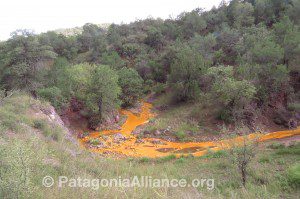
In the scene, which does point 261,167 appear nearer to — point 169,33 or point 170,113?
point 170,113

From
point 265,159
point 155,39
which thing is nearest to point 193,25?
point 155,39

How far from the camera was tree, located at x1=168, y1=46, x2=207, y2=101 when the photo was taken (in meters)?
37.6

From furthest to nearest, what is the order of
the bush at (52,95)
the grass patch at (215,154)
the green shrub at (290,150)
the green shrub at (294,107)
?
the green shrub at (294,107) < the bush at (52,95) < the grass patch at (215,154) < the green shrub at (290,150)

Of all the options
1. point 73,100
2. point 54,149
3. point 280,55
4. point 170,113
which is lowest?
point 170,113

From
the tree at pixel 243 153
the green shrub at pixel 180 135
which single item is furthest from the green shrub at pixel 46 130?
the green shrub at pixel 180 135

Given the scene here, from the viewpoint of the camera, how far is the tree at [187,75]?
37.6 meters

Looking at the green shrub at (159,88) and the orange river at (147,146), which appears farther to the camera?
the green shrub at (159,88)

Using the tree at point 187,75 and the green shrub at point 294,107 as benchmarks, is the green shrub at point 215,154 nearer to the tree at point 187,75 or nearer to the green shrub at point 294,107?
the green shrub at point 294,107

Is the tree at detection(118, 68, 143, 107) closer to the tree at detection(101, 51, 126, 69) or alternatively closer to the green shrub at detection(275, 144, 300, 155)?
the tree at detection(101, 51, 126, 69)

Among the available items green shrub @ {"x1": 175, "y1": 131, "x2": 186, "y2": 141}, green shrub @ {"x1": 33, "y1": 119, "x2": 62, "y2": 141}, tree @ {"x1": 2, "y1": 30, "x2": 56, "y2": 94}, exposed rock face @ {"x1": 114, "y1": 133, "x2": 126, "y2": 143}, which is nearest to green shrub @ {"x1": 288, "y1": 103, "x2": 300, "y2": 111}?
green shrub @ {"x1": 175, "y1": 131, "x2": 186, "y2": 141}

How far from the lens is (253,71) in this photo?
109ft

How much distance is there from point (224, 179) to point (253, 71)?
19446mm

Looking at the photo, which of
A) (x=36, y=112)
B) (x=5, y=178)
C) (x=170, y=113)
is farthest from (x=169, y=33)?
(x=5, y=178)

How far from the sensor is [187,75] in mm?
38000
